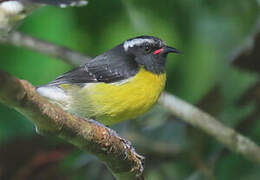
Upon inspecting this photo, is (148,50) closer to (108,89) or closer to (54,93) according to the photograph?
(108,89)

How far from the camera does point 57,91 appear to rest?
389 centimetres

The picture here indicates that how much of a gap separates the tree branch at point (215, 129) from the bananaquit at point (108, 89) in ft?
1.16

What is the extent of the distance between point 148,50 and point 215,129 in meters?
0.84

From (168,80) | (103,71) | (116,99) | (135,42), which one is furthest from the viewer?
(168,80)

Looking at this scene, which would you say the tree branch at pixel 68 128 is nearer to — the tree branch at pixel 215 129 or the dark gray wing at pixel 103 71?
the dark gray wing at pixel 103 71

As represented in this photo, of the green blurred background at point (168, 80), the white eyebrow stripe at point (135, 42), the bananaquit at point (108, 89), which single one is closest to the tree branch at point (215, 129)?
the green blurred background at point (168, 80)

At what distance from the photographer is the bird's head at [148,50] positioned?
426 centimetres

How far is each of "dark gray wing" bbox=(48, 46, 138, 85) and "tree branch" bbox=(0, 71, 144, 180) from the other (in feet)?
2.27

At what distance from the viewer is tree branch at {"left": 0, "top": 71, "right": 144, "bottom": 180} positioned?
89.6 inches

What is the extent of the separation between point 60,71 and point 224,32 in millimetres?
1591

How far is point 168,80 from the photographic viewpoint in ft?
16.9

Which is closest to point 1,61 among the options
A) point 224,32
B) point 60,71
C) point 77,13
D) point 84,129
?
point 60,71

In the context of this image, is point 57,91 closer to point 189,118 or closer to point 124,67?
point 124,67

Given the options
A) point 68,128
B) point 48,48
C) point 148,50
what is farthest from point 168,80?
point 68,128
